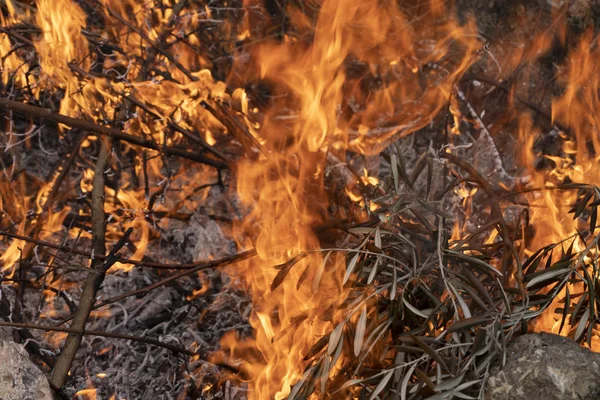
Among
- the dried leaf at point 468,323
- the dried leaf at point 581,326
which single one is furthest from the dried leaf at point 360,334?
the dried leaf at point 581,326

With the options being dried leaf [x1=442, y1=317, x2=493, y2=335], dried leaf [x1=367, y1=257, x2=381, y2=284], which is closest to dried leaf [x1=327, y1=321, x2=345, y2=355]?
dried leaf [x1=367, y1=257, x2=381, y2=284]

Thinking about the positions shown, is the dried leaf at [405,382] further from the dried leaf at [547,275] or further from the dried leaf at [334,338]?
the dried leaf at [547,275]

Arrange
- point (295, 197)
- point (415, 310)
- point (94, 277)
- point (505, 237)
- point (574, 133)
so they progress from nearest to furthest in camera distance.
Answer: point (415, 310), point (505, 237), point (94, 277), point (295, 197), point (574, 133)

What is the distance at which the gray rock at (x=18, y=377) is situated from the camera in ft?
6.84

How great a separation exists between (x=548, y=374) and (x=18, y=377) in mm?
1509

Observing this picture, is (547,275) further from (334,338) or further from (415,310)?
(334,338)

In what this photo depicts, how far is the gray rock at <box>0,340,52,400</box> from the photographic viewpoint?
2.09m

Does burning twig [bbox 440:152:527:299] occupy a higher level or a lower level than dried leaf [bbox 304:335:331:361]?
higher

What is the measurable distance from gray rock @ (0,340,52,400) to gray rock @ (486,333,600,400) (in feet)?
4.33

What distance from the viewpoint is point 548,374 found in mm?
1864

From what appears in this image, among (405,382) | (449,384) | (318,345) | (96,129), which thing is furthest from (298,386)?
(96,129)

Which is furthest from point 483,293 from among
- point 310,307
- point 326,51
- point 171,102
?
point 171,102

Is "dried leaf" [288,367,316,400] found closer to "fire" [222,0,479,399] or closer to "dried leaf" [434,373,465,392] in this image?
"fire" [222,0,479,399]

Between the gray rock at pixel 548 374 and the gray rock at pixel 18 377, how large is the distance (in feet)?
4.33
